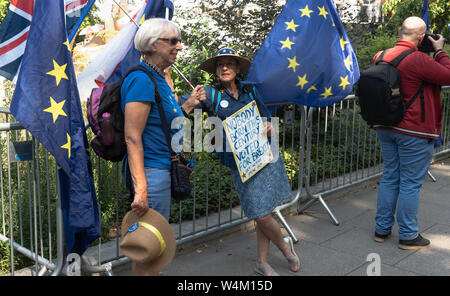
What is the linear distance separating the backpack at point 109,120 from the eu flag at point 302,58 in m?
1.68

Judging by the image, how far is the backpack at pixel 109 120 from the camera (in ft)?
9.23

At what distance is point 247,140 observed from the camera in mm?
3715

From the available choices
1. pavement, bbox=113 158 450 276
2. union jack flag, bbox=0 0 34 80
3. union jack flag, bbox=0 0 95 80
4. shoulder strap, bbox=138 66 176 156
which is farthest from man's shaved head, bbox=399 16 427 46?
union jack flag, bbox=0 0 34 80

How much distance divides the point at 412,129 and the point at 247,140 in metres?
1.62

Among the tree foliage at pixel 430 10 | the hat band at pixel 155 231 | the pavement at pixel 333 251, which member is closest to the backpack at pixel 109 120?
the hat band at pixel 155 231

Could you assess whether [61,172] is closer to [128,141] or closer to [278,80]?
[128,141]

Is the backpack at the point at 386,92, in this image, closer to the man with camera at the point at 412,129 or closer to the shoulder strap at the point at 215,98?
the man with camera at the point at 412,129

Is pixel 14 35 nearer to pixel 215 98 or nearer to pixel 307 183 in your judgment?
pixel 215 98

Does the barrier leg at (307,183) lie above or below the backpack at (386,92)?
below

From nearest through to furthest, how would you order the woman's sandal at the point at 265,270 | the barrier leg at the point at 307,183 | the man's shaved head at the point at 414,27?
the woman's sandal at the point at 265,270, the man's shaved head at the point at 414,27, the barrier leg at the point at 307,183

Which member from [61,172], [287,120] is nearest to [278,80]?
[287,120]

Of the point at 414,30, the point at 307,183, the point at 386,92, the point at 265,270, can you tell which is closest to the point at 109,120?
the point at 265,270

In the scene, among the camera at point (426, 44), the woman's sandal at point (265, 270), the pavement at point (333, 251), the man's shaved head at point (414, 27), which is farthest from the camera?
the camera at point (426, 44)
